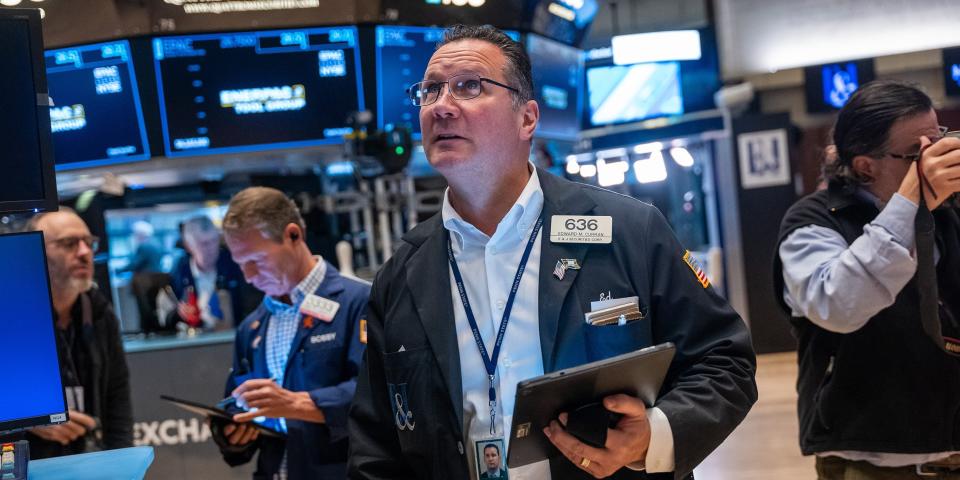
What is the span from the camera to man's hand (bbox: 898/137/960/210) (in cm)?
223

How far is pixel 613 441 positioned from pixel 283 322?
1.96 meters

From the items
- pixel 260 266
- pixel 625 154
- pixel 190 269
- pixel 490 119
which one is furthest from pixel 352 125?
pixel 625 154

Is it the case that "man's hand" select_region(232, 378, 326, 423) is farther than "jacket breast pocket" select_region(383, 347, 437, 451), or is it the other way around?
"man's hand" select_region(232, 378, 326, 423)

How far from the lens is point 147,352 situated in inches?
216

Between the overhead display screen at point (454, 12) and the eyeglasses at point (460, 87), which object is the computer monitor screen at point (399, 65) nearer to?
the overhead display screen at point (454, 12)

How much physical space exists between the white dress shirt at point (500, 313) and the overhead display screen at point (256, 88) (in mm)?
4599

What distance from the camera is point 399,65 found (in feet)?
21.6

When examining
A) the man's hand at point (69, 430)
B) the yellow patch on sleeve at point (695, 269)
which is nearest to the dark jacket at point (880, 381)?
the yellow patch on sleeve at point (695, 269)

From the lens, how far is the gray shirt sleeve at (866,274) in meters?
2.25

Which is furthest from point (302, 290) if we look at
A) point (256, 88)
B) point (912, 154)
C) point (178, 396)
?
point (256, 88)

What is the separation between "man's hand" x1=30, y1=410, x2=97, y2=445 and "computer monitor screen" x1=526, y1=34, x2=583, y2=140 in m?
4.87

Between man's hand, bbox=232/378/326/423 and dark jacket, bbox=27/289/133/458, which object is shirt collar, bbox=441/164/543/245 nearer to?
man's hand, bbox=232/378/326/423

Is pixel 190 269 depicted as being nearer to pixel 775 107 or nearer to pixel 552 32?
pixel 552 32

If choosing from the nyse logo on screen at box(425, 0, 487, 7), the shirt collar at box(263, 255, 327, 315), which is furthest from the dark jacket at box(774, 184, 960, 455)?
the nyse logo on screen at box(425, 0, 487, 7)
